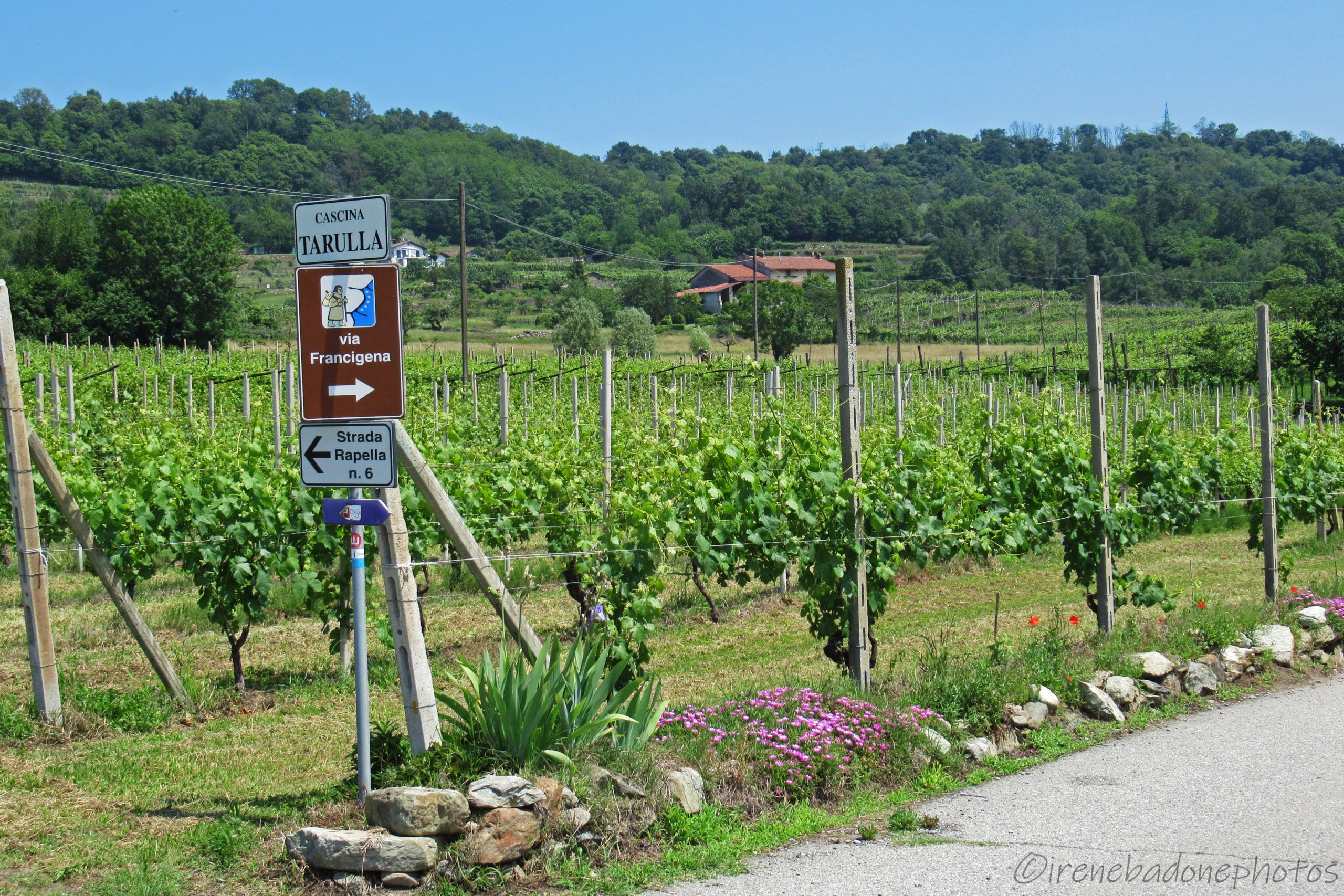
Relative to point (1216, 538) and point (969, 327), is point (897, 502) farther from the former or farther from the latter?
point (969, 327)

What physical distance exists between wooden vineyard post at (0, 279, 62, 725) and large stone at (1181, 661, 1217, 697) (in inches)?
249

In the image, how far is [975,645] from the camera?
8.67 metres

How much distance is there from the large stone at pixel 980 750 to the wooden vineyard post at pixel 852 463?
0.66m

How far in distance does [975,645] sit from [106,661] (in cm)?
606

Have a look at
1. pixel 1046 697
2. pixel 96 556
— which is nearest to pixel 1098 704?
pixel 1046 697

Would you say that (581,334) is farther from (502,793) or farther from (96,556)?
(502,793)

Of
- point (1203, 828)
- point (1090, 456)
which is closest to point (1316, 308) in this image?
point (1090, 456)

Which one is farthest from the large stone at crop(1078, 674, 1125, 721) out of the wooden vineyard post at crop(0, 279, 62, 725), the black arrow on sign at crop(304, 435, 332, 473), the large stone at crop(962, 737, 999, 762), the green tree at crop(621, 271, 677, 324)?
the green tree at crop(621, 271, 677, 324)

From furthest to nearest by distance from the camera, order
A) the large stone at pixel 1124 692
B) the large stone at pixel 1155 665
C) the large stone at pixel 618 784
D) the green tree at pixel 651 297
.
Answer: the green tree at pixel 651 297 → the large stone at pixel 1155 665 → the large stone at pixel 1124 692 → the large stone at pixel 618 784

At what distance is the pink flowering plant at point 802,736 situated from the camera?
4.98 m

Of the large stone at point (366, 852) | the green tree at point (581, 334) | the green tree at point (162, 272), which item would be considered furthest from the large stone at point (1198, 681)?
the green tree at point (162, 272)

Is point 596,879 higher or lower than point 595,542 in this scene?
lower

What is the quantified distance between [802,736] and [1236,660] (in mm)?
3742

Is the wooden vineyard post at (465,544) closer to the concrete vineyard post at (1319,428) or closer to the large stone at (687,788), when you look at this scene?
the large stone at (687,788)
